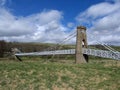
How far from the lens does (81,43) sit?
4450cm

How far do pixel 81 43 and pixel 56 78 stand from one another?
2290 centimetres

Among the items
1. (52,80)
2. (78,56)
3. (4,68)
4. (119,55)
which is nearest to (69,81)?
(52,80)

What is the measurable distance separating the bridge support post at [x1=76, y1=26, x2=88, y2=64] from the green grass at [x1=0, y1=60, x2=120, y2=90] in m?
18.5

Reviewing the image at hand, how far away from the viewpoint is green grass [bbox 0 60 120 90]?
Answer: 20750mm

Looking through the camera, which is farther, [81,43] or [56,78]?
[81,43]

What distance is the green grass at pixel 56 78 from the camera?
68.1 feet

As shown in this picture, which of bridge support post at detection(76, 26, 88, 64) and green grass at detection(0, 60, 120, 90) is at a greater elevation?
bridge support post at detection(76, 26, 88, 64)

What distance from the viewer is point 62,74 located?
23.2 metres

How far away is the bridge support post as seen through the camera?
44.1 metres

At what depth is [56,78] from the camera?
73.1 ft

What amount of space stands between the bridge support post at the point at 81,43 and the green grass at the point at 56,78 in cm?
1852

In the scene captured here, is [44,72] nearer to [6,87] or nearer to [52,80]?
[52,80]

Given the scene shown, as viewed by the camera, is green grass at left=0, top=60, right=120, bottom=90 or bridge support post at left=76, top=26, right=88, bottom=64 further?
bridge support post at left=76, top=26, right=88, bottom=64

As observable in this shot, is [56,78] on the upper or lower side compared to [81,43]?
lower
